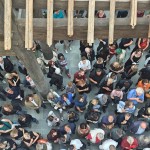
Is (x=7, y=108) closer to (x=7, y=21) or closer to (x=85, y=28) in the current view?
(x=7, y=21)

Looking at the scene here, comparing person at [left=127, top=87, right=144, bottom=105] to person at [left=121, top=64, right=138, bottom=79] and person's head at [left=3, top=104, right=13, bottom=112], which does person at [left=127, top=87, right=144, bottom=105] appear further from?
person's head at [left=3, top=104, right=13, bottom=112]

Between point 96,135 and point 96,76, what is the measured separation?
1635mm

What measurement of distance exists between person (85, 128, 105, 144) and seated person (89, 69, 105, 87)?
56.0 inches

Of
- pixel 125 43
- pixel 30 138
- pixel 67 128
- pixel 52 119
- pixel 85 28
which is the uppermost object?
pixel 85 28

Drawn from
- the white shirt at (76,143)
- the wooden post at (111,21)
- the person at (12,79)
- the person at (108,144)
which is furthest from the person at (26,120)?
the wooden post at (111,21)

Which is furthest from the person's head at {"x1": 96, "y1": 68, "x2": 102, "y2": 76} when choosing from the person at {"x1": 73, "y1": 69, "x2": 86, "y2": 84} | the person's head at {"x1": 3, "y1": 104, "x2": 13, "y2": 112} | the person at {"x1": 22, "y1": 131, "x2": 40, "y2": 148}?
the person's head at {"x1": 3, "y1": 104, "x2": 13, "y2": 112}

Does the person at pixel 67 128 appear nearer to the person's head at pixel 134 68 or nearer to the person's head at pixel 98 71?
the person's head at pixel 98 71

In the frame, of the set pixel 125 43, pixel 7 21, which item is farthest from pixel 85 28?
pixel 125 43

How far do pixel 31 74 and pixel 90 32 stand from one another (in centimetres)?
268

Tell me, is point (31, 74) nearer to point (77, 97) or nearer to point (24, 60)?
point (24, 60)

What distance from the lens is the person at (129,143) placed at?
9680mm

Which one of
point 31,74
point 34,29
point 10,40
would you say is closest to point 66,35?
point 34,29

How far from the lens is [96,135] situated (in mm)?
9977

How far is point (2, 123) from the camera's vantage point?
999cm
